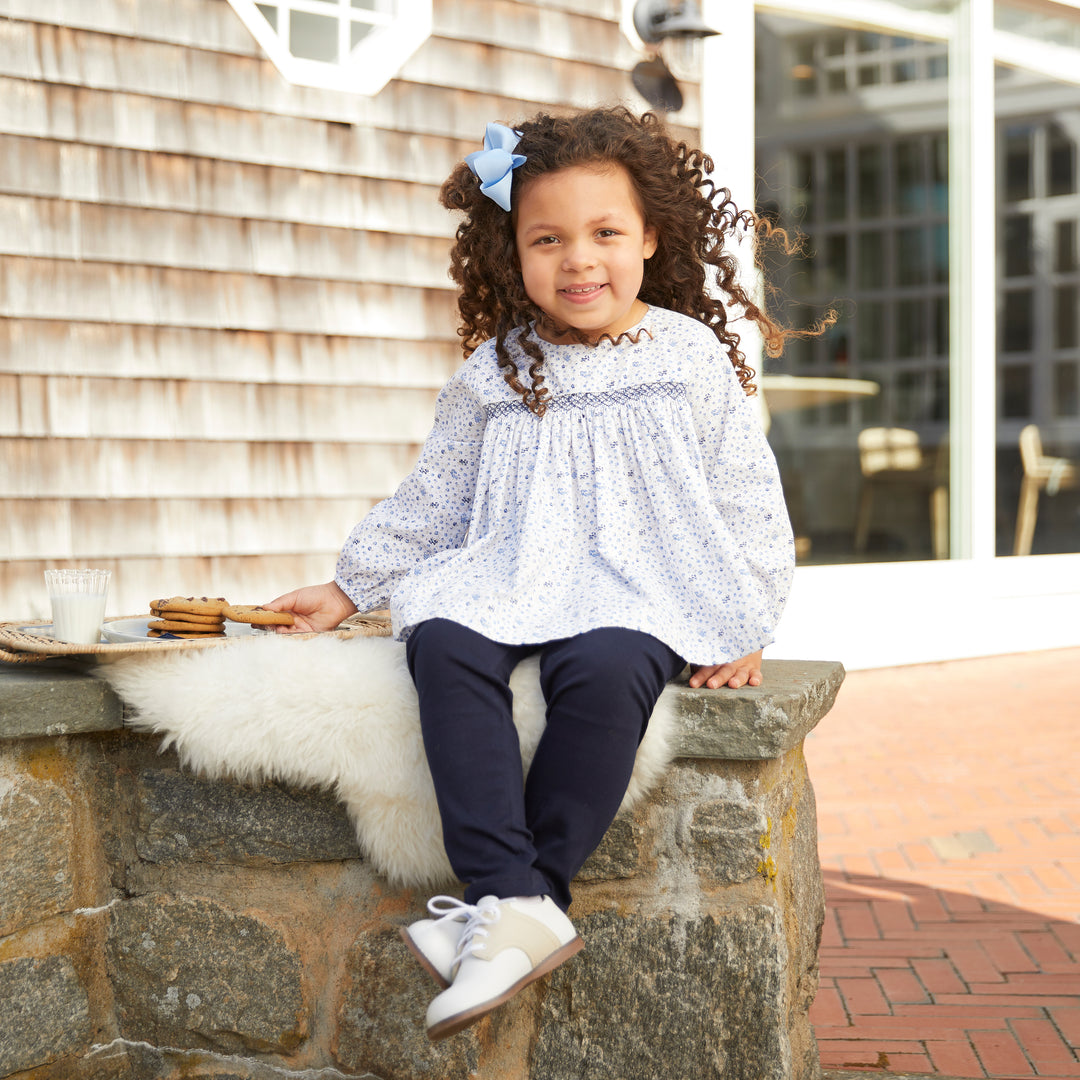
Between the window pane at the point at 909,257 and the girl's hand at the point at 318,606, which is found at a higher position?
the window pane at the point at 909,257

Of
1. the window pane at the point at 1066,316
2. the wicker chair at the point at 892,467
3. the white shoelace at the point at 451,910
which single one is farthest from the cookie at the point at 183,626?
the window pane at the point at 1066,316

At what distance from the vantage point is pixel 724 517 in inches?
73.0

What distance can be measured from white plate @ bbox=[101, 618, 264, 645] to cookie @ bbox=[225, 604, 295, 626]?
0.09 feet

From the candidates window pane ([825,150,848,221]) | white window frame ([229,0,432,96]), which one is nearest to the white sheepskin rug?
white window frame ([229,0,432,96])

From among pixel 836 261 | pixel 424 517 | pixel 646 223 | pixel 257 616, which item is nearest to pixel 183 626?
pixel 257 616

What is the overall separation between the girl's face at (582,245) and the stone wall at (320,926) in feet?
2.05

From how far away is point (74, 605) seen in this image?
1745mm

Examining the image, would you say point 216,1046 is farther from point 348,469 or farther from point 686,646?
point 348,469

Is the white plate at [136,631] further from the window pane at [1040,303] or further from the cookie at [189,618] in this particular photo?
the window pane at [1040,303]

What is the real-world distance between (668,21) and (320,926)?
3818 mm

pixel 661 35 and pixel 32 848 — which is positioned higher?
pixel 661 35

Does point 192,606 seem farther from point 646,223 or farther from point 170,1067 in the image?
point 646,223

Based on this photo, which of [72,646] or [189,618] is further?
[189,618]

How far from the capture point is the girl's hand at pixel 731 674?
1.67 m
